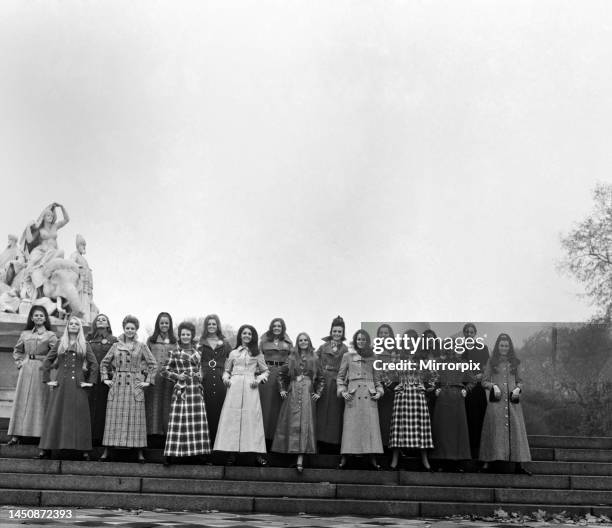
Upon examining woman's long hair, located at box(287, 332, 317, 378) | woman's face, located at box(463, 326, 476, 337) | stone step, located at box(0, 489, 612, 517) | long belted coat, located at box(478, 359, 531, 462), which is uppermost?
woman's face, located at box(463, 326, 476, 337)

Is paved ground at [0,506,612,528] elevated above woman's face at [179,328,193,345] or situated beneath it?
situated beneath

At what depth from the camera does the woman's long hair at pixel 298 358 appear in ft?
36.6

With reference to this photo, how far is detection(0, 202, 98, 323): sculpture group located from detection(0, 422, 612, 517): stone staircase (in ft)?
22.7

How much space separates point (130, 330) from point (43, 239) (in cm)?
814

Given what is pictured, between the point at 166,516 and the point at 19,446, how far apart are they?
10.6 ft

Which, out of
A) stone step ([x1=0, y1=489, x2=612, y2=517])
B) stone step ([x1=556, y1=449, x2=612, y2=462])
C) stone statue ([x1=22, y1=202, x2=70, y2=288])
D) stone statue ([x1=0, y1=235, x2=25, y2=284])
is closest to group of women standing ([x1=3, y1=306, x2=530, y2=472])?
stone step ([x1=0, y1=489, x2=612, y2=517])

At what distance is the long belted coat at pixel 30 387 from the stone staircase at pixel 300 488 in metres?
0.33

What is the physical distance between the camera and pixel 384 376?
37.0 ft

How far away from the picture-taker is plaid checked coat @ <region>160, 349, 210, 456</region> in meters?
10.4

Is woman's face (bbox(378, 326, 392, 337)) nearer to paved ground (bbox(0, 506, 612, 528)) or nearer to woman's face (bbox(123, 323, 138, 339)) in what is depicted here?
paved ground (bbox(0, 506, 612, 528))

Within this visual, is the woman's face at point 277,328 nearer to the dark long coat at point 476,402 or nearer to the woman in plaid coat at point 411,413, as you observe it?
the woman in plaid coat at point 411,413

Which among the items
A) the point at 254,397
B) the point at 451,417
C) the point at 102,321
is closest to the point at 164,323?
the point at 102,321

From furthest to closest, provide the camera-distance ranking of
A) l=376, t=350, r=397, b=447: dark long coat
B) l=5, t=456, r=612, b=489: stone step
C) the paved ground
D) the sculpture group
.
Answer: the sculpture group < l=376, t=350, r=397, b=447: dark long coat < l=5, t=456, r=612, b=489: stone step < the paved ground

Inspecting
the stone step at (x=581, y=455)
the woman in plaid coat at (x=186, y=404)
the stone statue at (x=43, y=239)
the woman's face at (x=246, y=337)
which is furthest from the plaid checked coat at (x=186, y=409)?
the stone statue at (x=43, y=239)
